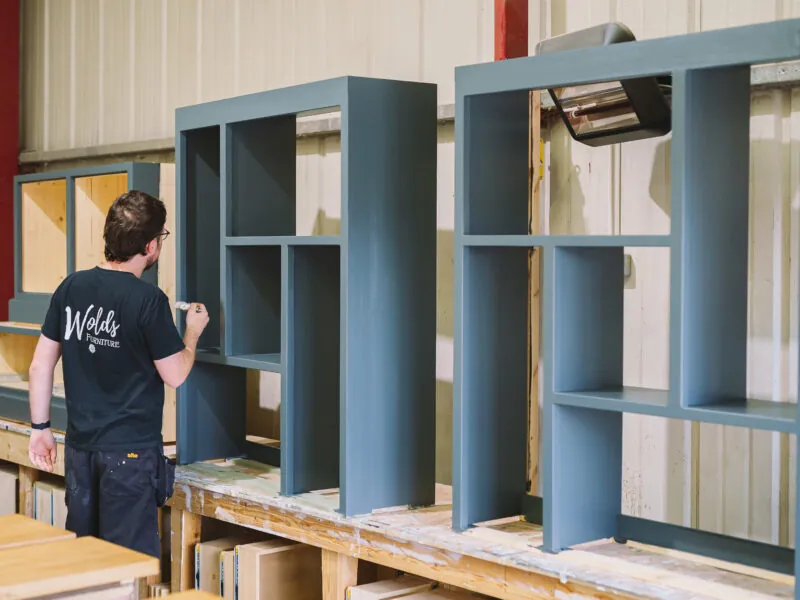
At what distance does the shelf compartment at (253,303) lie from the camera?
398 cm

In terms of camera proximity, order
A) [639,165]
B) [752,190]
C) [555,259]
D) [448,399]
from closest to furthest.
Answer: [555,259], [752,190], [639,165], [448,399]

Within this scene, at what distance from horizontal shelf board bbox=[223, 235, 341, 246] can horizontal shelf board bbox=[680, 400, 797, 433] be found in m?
1.30

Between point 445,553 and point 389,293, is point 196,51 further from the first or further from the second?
point 445,553

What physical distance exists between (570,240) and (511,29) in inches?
39.1

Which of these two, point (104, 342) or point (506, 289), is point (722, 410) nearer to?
point (506, 289)

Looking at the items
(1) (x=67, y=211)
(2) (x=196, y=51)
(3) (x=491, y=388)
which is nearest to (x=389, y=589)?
(3) (x=491, y=388)

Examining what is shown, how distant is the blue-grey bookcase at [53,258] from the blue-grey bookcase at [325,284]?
54 centimetres

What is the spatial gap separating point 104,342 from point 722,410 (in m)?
2.06

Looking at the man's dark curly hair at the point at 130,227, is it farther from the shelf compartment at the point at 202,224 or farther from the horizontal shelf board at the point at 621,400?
the horizontal shelf board at the point at 621,400

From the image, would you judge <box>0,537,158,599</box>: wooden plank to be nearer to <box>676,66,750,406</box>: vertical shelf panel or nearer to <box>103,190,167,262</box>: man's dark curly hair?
<box>103,190,167,262</box>: man's dark curly hair

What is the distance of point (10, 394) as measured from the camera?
5.29 m

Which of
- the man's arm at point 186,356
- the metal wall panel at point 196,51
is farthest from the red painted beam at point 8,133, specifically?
the man's arm at point 186,356

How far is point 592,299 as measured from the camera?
3.05m

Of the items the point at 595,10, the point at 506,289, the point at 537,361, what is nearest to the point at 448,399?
the point at 537,361
